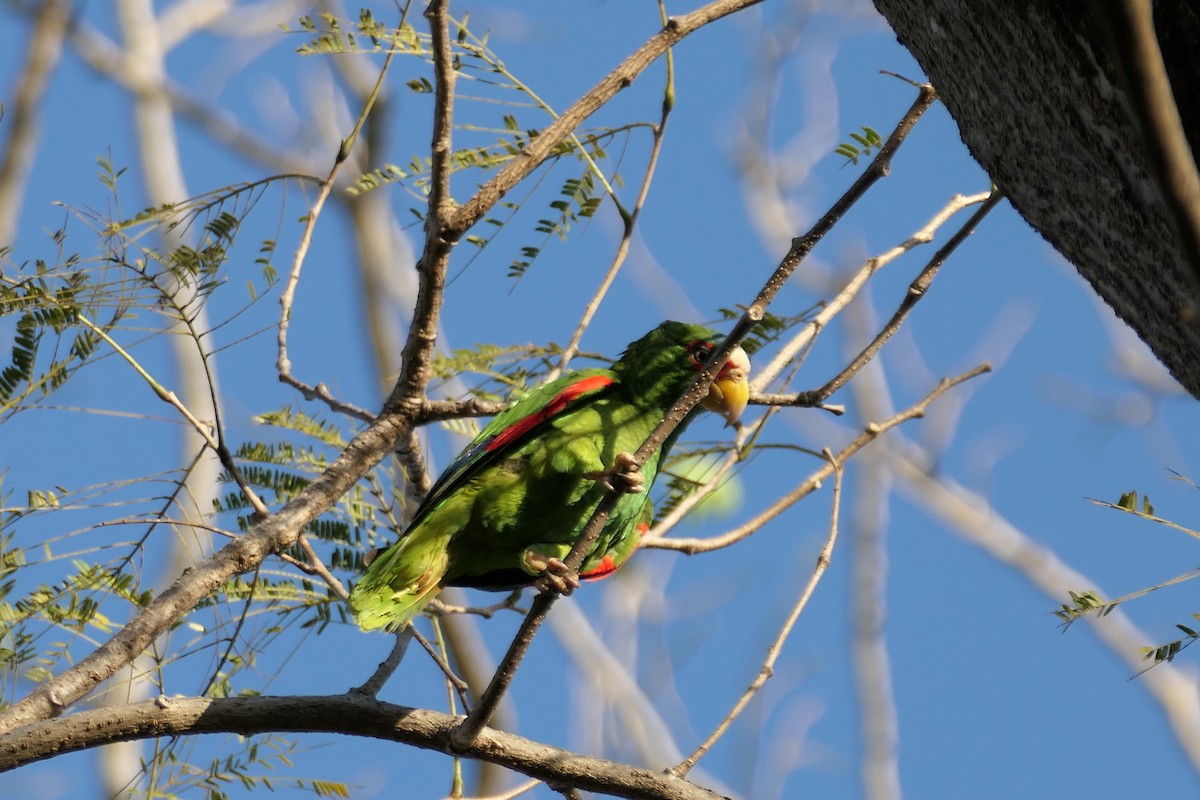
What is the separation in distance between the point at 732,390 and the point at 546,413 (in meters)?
0.71

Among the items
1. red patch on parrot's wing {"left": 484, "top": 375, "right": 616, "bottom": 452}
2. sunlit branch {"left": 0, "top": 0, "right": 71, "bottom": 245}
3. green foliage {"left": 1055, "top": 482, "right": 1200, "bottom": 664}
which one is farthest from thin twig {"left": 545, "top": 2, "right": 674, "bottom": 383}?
sunlit branch {"left": 0, "top": 0, "right": 71, "bottom": 245}

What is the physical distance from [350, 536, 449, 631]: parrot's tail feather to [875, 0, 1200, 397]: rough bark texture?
7.02 feet

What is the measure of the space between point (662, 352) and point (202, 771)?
211 cm

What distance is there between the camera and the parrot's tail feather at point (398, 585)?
3451 millimetres

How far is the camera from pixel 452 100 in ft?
9.16

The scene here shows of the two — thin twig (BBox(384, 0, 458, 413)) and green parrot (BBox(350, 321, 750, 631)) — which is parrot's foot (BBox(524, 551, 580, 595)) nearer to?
green parrot (BBox(350, 321, 750, 631))

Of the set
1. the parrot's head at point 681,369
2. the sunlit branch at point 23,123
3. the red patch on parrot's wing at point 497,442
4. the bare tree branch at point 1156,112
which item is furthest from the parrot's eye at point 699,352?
the sunlit branch at point 23,123

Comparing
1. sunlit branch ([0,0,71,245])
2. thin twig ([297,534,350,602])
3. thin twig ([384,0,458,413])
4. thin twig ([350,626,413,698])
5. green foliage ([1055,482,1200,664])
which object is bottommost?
green foliage ([1055,482,1200,664])

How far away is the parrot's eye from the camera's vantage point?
415 centimetres

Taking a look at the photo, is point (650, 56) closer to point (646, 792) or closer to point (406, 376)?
point (406, 376)

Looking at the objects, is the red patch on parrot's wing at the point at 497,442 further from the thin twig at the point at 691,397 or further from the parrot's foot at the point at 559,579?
the thin twig at the point at 691,397

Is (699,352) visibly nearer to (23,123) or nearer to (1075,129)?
(1075,129)

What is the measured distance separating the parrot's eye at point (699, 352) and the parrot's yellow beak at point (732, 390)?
0.28ft

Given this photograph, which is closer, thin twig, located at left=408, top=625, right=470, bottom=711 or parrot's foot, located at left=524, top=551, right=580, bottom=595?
parrot's foot, located at left=524, top=551, right=580, bottom=595
